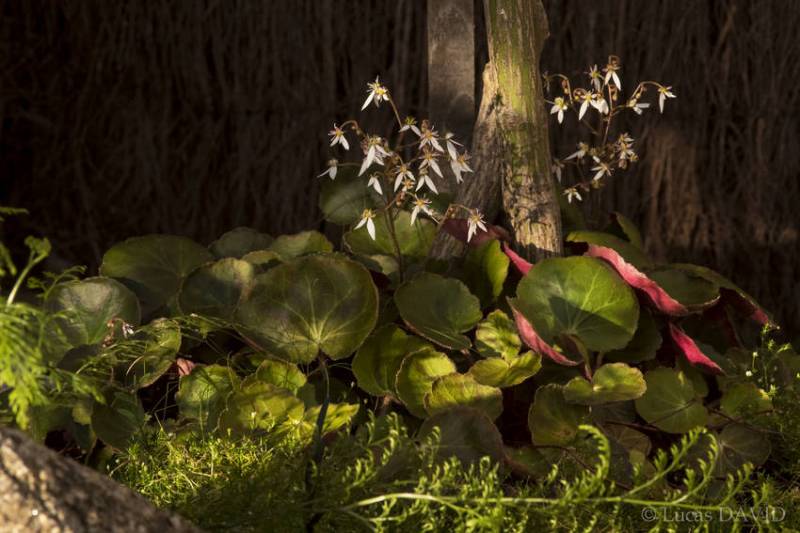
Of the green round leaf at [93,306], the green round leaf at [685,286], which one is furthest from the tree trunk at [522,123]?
the green round leaf at [93,306]

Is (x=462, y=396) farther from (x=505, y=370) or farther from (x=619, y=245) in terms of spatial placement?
(x=619, y=245)

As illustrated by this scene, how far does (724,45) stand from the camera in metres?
3.09

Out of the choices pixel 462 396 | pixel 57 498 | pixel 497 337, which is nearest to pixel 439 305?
pixel 497 337

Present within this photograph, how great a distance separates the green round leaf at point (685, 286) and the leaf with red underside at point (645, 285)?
8 cm

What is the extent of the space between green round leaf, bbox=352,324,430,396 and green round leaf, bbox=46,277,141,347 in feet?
1.48

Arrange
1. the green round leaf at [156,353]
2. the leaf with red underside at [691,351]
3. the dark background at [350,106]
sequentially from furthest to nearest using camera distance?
1. the dark background at [350,106]
2. the leaf with red underside at [691,351]
3. the green round leaf at [156,353]

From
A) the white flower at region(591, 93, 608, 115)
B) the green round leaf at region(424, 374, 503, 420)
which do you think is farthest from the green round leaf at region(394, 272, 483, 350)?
the white flower at region(591, 93, 608, 115)

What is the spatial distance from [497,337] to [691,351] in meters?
0.37

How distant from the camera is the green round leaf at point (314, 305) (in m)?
1.96

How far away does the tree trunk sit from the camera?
2.16 meters

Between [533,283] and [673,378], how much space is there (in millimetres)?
307

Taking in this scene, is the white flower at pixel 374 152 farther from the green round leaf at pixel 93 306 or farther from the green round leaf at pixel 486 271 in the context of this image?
the green round leaf at pixel 93 306

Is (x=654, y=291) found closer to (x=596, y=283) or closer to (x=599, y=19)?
(x=596, y=283)

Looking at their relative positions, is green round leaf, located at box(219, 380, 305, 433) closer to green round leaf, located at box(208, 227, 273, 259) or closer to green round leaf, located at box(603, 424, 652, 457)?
green round leaf, located at box(603, 424, 652, 457)
